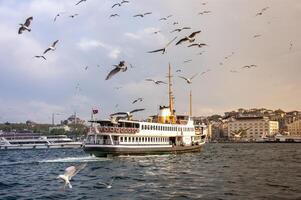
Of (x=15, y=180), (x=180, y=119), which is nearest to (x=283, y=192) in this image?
(x=15, y=180)

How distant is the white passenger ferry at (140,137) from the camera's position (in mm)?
63875

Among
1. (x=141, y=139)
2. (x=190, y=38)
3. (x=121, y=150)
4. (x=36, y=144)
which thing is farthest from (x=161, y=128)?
(x=36, y=144)

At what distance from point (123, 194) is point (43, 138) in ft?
429

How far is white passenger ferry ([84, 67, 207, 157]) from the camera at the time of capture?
63.9m

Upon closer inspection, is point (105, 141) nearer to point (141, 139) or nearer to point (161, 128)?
point (141, 139)

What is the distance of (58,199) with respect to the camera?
26.6 meters

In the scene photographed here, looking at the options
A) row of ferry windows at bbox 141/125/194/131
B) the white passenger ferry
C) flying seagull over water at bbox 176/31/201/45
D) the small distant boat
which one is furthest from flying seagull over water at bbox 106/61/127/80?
the small distant boat

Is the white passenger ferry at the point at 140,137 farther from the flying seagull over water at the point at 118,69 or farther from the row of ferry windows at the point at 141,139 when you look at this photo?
the flying seagull over water at the point at 118,69

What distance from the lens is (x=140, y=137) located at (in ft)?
224

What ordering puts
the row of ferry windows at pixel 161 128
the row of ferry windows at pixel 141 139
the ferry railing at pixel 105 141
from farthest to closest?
1. the row of ferry windows at pixel 161 128
2. the row of ferry windows at pixel 141 139
3. the ferry railing at pixel 105 141

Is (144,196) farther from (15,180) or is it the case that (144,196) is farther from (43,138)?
(43,138)

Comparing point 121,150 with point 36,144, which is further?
point 36,144

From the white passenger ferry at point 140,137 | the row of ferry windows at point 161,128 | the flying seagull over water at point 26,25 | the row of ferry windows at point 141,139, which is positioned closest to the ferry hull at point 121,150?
the white passenger ferry at point 140,137

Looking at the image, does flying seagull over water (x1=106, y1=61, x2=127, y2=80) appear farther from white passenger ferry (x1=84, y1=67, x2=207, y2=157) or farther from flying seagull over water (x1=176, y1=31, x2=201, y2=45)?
white passenger ferry (x1=84, y1=67, x2=207, y2=157)
